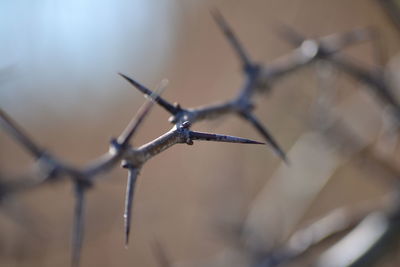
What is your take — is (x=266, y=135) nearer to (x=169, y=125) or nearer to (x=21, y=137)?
(x=21, y=137)

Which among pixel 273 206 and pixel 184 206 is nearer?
pixel 273 206

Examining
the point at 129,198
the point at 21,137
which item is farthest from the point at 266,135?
the point at 21,137

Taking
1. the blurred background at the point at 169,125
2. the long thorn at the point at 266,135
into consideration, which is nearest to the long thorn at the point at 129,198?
the long thorn at the point at 266,135

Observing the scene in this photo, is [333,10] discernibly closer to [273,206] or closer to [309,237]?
[273,206]

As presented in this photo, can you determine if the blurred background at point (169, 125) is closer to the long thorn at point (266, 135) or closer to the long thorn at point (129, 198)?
the long thorn at point (266, 135)

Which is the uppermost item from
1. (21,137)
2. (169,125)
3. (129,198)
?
(169,125)

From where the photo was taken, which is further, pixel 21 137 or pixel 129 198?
pixel 21 137

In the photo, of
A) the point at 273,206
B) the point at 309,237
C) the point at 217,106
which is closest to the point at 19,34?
the point at 273,206

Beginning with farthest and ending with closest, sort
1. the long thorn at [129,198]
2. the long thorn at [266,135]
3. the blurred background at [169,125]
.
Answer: the blurred background at [169,125] < the long thorn at [266,135] < the long thorn at [129,198]

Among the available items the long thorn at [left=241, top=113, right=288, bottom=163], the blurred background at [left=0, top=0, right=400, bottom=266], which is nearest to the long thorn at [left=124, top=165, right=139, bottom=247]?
the long thorn at [left=241, top=113, right=288, bottom=163]
